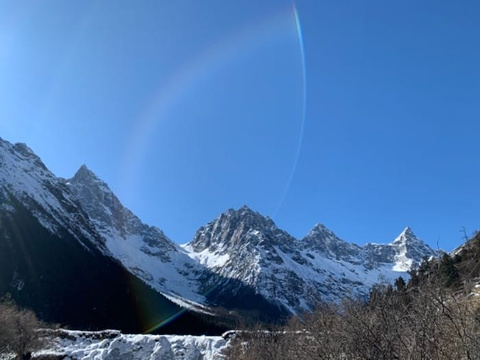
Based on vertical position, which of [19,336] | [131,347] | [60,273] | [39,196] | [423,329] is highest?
[39,196]

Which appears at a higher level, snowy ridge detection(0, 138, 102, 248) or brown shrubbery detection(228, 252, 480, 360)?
snowy ridge detection(0, 138, 102, 248)

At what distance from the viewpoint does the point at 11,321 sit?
28.2 meters

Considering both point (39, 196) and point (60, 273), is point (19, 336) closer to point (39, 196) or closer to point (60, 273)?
point (60, 273)

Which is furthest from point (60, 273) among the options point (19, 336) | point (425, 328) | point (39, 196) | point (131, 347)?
point (425, 328)

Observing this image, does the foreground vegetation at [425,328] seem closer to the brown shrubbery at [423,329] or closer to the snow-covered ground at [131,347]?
the brown shrubbery at [423,329]

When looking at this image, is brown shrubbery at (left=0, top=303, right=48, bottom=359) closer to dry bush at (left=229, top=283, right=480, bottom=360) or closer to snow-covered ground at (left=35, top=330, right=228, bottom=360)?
snow-covered ground at (left=35, top=330, right=228, bottom=360)

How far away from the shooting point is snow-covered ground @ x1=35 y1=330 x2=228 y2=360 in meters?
32.2

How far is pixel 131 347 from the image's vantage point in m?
33.3

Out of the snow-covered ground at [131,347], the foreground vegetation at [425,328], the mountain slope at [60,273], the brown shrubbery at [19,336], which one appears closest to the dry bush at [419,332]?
the foreground vegetation at [425,328]

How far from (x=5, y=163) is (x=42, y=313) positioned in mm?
76449

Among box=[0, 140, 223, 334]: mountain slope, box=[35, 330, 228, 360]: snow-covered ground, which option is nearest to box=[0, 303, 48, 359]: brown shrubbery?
box=[35, 330, 228, 360]: snow-covered ground

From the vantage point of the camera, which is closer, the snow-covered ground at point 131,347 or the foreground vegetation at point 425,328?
the foreground vegetation at point 425,328

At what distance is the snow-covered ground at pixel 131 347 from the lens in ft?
106

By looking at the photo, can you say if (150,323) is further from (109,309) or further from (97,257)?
(97,257)
